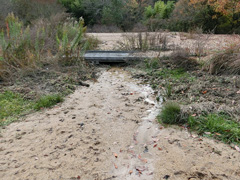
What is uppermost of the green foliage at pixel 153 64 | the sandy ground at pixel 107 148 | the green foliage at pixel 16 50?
the green foliage at pixel 16 50

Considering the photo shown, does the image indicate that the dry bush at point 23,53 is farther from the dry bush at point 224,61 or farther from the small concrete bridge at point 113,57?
the dry bush at point 224,61

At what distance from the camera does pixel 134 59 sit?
745cm

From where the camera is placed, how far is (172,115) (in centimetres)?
Answer: 407

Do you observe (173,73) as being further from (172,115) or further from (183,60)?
(172,115)

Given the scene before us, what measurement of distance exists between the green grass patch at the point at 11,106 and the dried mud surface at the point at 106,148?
280mm

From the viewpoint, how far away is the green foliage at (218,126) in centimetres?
348

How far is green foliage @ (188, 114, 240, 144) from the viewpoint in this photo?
348cm

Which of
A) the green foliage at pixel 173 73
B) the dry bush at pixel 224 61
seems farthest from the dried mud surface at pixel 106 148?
the dry bush at pixel 224 61

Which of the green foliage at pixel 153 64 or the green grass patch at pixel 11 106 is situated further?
the green foliage at pixel 153 64

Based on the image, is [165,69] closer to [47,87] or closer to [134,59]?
[134,59]

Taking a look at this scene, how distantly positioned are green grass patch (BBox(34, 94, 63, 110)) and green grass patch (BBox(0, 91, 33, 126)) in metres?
0.18

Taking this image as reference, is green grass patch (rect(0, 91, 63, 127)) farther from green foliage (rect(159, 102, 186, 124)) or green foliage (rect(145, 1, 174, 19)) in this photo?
green foliage (rect(145, 1, 174, 19))

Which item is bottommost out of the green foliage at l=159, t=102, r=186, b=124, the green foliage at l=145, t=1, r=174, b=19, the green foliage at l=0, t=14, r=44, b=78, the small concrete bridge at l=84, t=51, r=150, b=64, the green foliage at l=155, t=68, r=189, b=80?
the green foliage at l=159, t=102, r=186, b=124

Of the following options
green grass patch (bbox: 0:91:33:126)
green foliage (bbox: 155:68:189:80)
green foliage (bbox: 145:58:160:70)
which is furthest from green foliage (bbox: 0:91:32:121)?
green foliage (bbox: 145:58:160:70)
